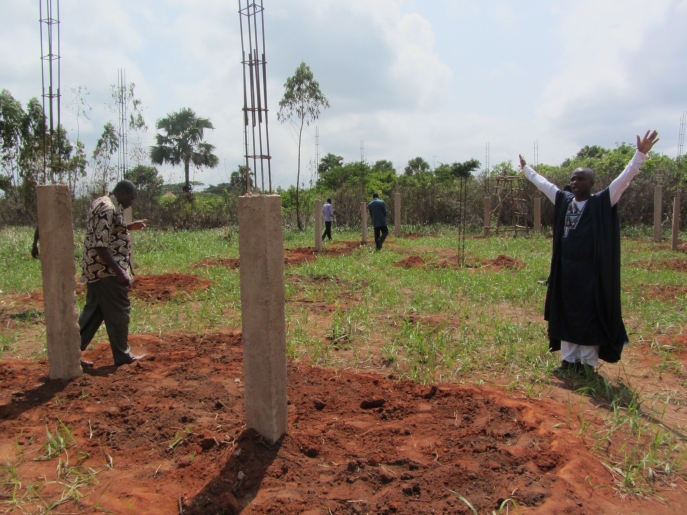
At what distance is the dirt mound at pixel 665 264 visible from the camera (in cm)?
976

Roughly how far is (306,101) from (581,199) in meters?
15.0

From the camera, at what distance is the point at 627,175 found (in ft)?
12.8

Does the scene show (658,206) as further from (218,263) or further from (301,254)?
(218,263)

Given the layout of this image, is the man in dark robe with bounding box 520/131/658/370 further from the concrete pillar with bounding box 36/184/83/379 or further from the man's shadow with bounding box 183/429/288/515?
the concrete pillar with bounding box 36/184/83/379

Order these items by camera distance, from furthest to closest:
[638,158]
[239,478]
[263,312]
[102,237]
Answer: [102,237] → [638,158] → [263,312] → [239,478]

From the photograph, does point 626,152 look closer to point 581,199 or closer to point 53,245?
point 581,199

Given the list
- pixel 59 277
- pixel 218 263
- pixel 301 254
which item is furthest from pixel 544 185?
pixel 301 254

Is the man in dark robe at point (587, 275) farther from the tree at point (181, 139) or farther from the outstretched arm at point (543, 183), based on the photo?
the tree at point (181, 139)

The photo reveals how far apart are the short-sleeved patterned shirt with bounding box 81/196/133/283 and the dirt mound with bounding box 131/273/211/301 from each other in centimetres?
299

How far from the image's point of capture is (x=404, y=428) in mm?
3162

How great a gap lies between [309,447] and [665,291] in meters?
6.75

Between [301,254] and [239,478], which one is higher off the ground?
[301,254]

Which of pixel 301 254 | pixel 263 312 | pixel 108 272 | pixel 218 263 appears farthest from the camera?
pixel 301 254

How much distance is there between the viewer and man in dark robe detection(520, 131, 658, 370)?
13.3 feet
